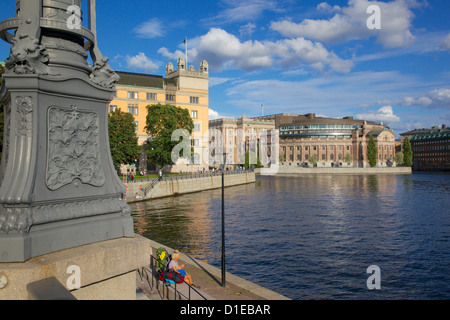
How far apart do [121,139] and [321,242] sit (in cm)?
3950

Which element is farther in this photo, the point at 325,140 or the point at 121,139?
the point at 325,140

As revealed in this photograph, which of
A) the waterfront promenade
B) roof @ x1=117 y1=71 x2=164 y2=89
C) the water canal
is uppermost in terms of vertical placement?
roof @ x1=117 y1=71 x2=164 y2=89

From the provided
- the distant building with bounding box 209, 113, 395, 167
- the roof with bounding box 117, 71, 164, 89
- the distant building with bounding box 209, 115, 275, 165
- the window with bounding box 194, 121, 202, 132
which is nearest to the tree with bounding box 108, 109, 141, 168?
the roof with bounding box 117, 71, 164, 89

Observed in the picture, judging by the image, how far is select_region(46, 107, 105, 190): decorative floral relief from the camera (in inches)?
254

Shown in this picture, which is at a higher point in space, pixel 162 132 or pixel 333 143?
pixel 333 143

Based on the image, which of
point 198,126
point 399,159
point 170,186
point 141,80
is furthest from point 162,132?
point 399,159

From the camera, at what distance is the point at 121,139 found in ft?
190

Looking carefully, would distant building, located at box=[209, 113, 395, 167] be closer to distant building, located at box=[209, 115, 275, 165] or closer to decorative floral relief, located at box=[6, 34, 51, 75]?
distant building, located at box=[209, 115, 275, 165]

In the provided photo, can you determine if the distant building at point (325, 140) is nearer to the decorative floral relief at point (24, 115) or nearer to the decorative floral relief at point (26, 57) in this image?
the decorative floral relief at point (26, 57)

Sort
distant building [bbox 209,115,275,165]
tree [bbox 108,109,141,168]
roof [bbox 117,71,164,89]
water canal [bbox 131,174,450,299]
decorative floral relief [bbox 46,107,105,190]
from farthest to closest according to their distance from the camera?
distant building [bbox 209,115,275,165] < roof [bbox 117,71,164,89] < tree [bbox 108,109,141,168] < water canal [bbox 131,174,450,299] < decorative floral relief [bbox 46,107,105,190]

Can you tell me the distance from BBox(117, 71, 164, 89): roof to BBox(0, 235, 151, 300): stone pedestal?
79385 mm

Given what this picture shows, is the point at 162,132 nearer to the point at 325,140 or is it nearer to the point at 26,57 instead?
the point at 26,57

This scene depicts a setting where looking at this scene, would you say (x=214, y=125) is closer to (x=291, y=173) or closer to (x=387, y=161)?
(x=291, y=173)

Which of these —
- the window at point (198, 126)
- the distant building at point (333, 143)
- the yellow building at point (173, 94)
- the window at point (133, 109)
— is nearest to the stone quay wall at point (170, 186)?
the window at point (198, 126)
